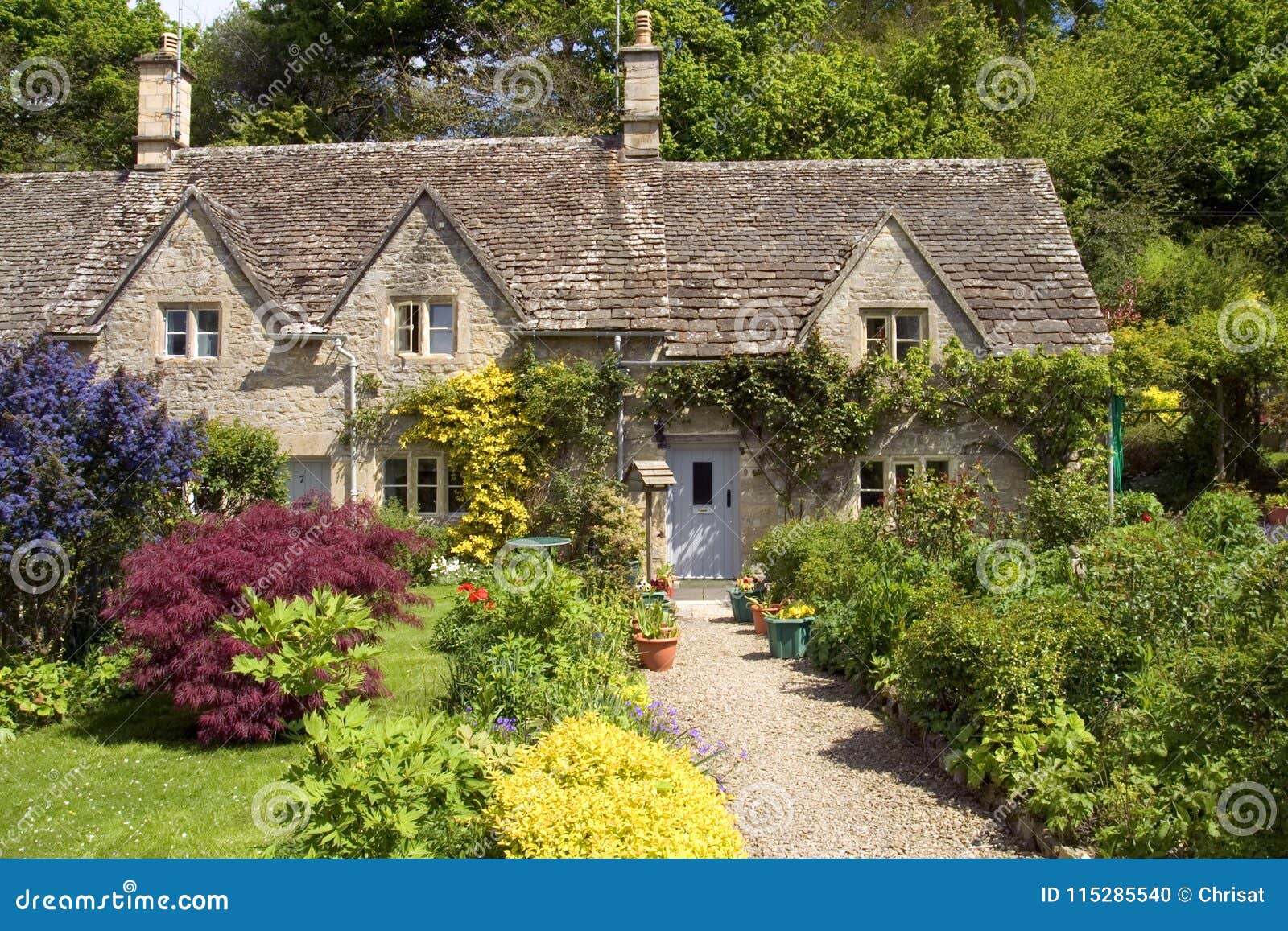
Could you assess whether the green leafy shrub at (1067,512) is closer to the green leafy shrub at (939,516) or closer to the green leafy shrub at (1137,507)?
the green leafy shrub at (939,516)

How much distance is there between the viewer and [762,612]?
513 inches

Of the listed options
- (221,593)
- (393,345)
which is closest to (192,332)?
(393,345)

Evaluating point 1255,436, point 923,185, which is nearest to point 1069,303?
point 923,185

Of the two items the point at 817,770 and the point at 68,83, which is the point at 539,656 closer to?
the point at 817,770

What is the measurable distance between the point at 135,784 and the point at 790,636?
23.5ft

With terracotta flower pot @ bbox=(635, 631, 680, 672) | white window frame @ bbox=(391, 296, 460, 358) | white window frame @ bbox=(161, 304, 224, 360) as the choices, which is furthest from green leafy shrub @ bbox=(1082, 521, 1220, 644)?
white window frame @ bbox=(161, 304, 224, 360)

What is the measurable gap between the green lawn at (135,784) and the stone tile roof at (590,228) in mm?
10862

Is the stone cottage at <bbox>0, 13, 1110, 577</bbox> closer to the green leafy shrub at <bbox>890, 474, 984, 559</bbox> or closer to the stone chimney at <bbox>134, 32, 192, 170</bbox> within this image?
the stone chimney at <bbox>134, 32, 192, 170</bbox>

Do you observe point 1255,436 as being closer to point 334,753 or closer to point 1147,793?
point 1147,793

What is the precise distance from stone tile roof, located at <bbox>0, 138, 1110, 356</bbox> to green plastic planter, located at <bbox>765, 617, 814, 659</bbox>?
24.7ft

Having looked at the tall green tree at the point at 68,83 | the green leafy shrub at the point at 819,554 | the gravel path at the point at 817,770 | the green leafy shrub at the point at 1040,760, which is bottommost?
the gravel path at the point at 817,770

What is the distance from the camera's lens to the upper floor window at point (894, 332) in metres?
18.5

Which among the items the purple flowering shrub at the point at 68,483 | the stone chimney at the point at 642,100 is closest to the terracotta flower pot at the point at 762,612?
the purple flowering shrub at the point at 68,483

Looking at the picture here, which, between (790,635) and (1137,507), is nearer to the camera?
(790,635)
